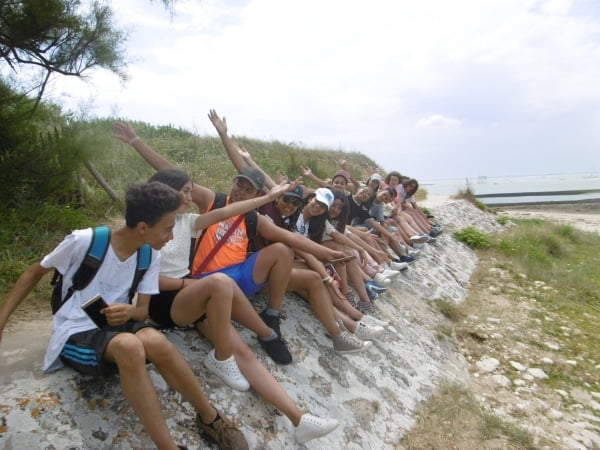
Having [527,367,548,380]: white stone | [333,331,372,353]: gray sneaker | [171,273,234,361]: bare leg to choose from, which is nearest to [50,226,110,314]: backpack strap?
[171,273,234,361]: bare leg

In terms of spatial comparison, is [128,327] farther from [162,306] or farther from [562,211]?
[562,211]

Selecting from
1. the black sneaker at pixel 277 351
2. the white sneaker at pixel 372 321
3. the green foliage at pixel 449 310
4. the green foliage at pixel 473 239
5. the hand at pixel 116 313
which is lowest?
the green foliage at pixel 449 310

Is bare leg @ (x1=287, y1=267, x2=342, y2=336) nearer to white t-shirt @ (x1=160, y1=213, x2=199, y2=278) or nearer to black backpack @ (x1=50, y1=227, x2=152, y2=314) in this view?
white t-shirt @ (x1=160, y1=213, x2=199, y2=278)

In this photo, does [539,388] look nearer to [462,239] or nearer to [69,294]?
[69,294]

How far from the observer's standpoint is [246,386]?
269cm

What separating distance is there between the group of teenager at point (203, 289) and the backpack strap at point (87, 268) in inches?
0.9

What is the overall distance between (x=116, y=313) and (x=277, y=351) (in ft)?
4.41

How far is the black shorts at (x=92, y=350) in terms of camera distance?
2.09m

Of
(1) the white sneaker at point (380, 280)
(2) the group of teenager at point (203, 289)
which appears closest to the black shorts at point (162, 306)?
(2) the group of teenager at point (203, 289)

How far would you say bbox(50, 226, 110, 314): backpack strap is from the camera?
225cm

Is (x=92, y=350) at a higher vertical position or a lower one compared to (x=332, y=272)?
higher

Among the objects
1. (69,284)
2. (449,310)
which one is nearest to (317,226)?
(69,284)

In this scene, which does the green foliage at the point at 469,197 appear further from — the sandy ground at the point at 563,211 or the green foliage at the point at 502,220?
the sandy ground at the point at 563,211

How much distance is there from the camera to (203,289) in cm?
256
